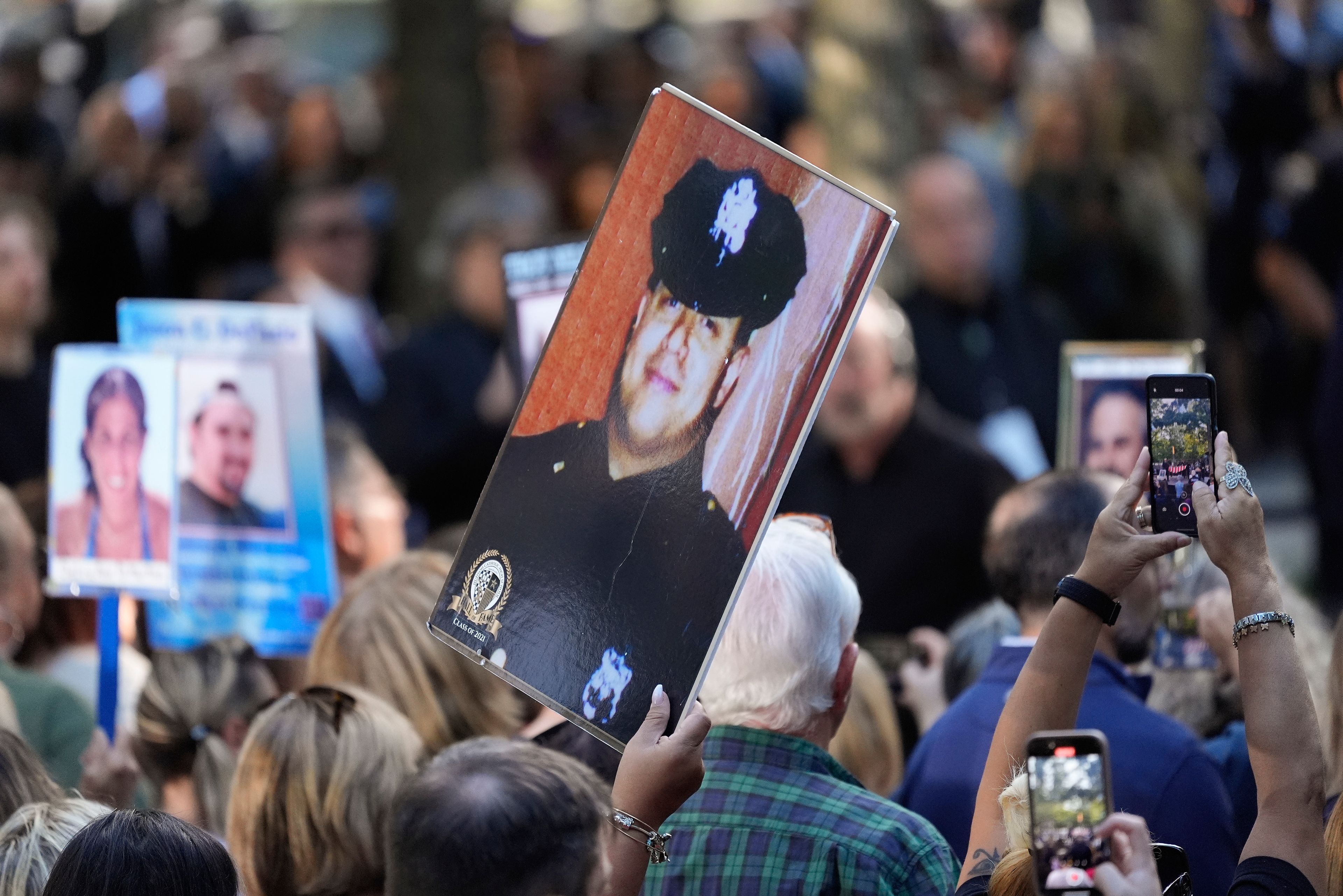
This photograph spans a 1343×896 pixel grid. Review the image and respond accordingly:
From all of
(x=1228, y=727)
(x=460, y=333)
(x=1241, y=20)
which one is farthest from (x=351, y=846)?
(x=1241, y=20)

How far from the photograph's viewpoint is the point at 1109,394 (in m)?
4.54

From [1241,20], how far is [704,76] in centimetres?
340

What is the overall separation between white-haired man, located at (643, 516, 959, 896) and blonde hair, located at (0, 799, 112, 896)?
0.92 m

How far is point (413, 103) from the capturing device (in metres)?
10.5

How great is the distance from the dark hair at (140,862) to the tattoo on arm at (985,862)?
1.07 meters

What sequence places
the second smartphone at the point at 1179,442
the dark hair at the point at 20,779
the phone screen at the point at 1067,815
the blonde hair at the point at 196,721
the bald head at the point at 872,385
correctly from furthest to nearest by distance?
1. the bald head at the point at 872,385
2. the blonde hair at the point at 196,721
3. the dark hair at the point at 20,779
4. the second smartphone at the point at 1179,442
5. the phone screen at the point at 1067,815

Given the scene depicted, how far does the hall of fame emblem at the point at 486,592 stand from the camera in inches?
108

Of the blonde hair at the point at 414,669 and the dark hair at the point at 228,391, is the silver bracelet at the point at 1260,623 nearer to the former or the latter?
the blonde hair at the point at 414,669

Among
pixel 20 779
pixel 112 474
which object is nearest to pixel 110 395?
pixel 112 474

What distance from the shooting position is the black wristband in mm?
2646

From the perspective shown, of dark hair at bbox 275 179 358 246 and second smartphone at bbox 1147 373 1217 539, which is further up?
dark hair at bbox 275 179 358 246

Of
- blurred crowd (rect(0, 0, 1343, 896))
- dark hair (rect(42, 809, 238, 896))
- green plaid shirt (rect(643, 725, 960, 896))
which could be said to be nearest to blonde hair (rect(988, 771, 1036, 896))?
Answer: blurred crowd (rect(0, 0, 1343, 896))

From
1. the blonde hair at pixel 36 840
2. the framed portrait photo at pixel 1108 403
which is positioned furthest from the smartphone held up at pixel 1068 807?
the framed portrait photo at pixel 1108 403

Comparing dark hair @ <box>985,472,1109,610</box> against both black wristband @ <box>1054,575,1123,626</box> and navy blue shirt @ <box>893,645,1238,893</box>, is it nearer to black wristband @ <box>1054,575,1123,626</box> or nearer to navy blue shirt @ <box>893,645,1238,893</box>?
navy blue shirt @ <box>893,645,1238,893</box>
